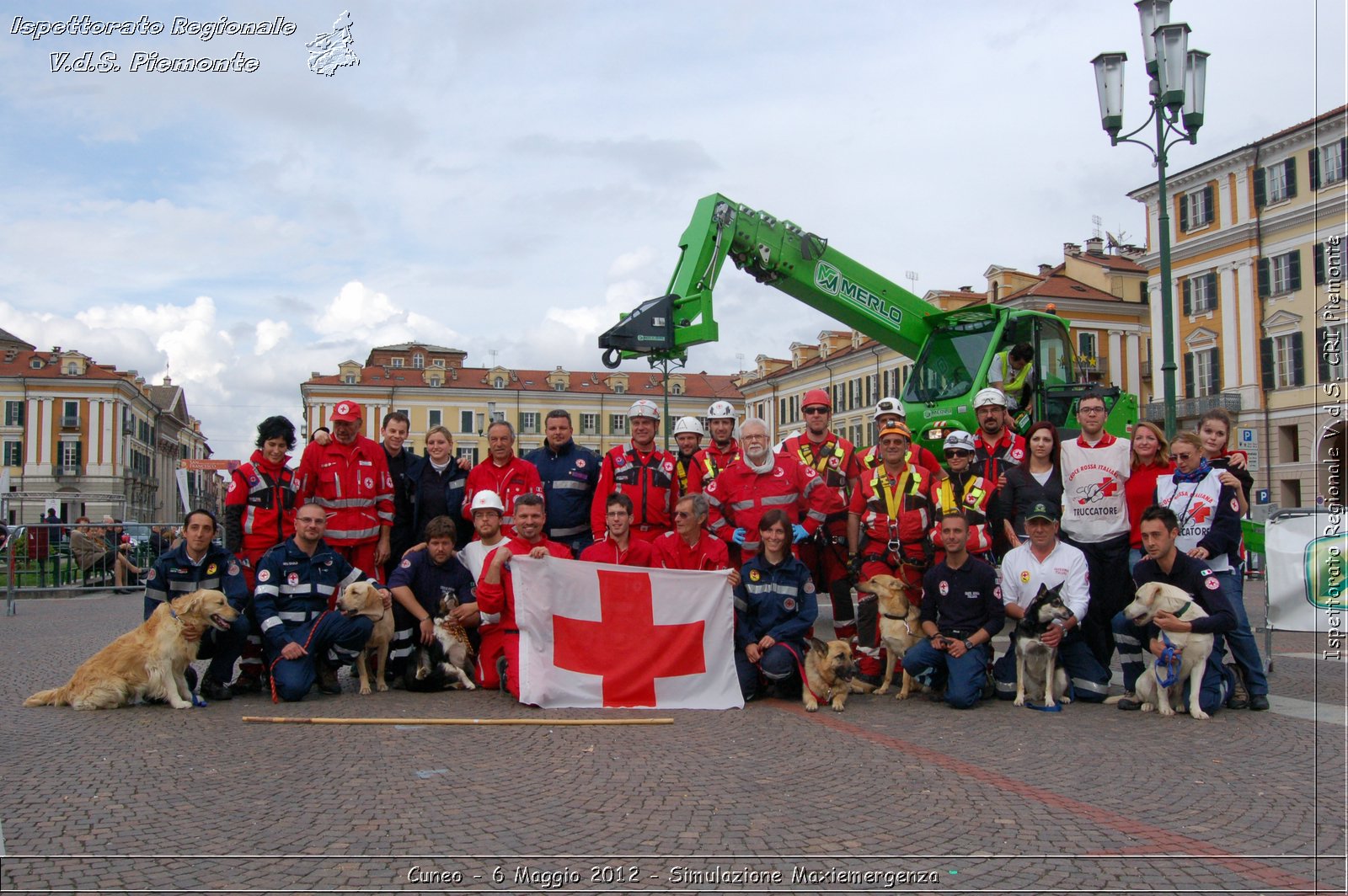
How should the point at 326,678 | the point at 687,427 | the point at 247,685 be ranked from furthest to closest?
the point at 687,427, the point at 247,685, the point at 326,678

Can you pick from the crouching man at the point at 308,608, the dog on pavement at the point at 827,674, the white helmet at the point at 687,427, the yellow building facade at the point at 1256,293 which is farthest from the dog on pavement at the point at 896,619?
the yellow building facade at the point at 1256,293

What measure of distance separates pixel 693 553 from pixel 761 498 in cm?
71

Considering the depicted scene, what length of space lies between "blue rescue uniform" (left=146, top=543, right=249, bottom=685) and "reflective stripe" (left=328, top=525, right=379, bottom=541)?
2.55 feet

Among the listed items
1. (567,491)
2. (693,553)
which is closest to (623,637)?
(693,553)

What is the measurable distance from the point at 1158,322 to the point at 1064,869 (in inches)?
1953

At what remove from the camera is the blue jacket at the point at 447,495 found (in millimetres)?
8914

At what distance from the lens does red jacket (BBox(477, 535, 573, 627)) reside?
24.8 feet

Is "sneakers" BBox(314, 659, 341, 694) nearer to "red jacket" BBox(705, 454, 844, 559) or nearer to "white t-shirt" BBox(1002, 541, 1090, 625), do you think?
"red jacket" BBox(705, 454, 844, 559)

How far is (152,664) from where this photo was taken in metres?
6.98

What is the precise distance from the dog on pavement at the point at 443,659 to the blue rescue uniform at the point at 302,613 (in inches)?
18.4

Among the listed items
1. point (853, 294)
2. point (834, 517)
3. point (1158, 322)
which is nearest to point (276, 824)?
point (834, 517)

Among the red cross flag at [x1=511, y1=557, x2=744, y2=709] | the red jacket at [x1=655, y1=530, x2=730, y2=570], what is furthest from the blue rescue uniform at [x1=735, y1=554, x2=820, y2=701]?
the red jacket at [x1=655, y1=530, x2=730, y2=570]

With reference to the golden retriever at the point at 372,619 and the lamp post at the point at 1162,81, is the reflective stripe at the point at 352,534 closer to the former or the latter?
the golden retriever at the point at 372,619

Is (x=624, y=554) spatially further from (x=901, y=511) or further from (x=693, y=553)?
(x=901, y=511)
